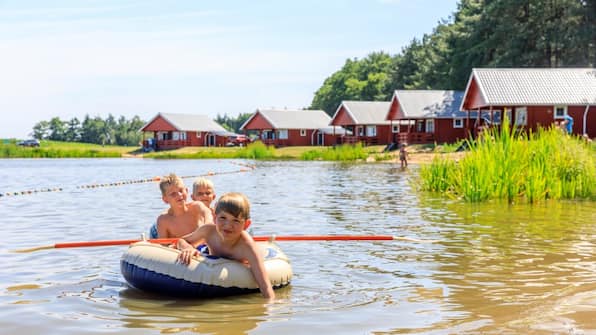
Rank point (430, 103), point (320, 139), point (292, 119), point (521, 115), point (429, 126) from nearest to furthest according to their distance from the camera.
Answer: point (521, 115) → point (430, 103) → point (429, 126) → point (292, 119) → point (320, 139)

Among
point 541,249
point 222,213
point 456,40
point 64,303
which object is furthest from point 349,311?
point 456,40

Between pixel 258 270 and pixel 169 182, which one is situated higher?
pixel 169 182

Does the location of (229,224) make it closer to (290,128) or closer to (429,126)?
(429,126)

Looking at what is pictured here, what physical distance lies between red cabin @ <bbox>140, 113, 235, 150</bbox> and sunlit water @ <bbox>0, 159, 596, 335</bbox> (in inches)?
2406

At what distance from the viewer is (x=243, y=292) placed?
6.70 meters

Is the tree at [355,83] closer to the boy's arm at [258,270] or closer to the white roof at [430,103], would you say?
the white roof at [430,103]

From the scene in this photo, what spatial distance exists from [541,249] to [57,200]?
480 inches

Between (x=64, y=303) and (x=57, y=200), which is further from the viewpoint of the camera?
(x=57, y=200)

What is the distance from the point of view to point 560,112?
40062 millimetres

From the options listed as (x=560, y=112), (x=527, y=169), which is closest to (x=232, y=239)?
(x=527, y=169)

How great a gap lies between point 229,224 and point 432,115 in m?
46.9

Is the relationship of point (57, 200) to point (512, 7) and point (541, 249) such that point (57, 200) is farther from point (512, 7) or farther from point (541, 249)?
point (512, 7)

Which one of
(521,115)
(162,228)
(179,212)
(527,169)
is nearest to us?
(179,212)

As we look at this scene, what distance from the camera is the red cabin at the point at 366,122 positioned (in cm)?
6328
